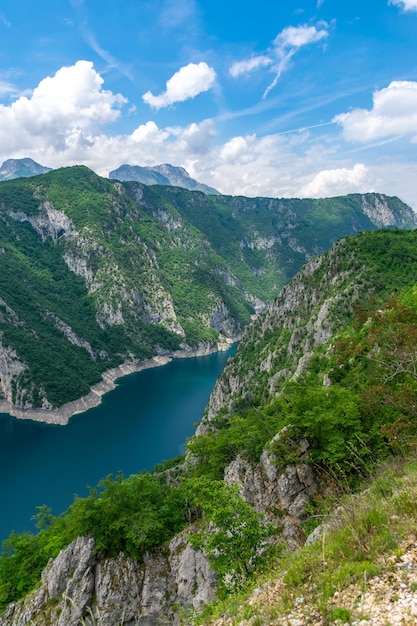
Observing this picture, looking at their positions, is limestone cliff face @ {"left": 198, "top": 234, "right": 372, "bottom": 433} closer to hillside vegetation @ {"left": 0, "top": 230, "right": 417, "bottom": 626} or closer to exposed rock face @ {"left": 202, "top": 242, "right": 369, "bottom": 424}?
exposed rock face @ {"left": 202, "top": 242, "right": 369, "bottom": 424}

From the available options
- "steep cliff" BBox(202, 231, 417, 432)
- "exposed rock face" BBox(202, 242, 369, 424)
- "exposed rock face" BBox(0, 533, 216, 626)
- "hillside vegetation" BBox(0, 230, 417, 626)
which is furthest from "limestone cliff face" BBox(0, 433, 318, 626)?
"steep cliff" BBox(202, 231, 417, 432)

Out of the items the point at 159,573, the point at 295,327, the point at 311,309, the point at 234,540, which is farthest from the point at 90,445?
the point at 234,540

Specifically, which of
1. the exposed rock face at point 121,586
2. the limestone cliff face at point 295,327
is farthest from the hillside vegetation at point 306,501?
the limestone cliff face at point 295,327

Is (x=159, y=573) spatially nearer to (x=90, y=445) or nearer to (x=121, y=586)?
(x=121, y=586)

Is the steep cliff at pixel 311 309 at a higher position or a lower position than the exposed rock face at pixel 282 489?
higher

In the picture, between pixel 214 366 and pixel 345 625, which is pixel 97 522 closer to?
pixel 345 625

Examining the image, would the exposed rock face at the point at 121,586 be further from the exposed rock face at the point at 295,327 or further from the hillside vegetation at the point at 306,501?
the exposed rock face at the point at 295,327
